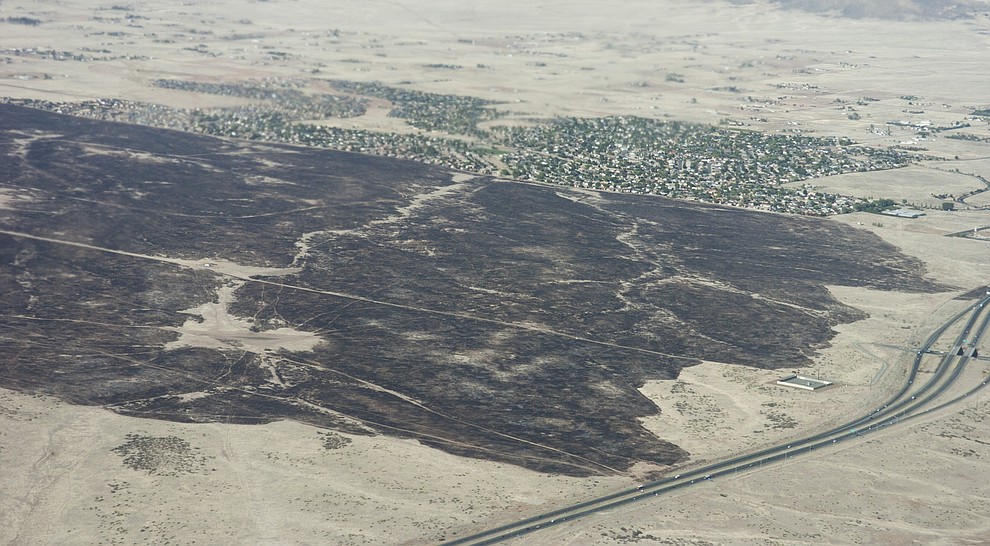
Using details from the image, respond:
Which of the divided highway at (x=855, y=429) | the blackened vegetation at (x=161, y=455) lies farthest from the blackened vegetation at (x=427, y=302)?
the blackened vegetation at (x=161, y=455)

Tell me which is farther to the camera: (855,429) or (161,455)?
(855,429)

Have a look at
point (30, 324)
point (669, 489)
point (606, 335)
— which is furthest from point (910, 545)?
point (30, 324)

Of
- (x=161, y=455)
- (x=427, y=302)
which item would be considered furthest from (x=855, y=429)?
(x=161, y=455)

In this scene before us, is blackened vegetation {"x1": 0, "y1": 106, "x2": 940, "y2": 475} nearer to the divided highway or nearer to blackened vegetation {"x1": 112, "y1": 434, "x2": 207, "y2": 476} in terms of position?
the divided highway

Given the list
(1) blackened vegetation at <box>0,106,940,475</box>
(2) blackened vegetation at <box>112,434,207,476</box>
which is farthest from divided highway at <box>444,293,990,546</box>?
(2) blackened vegetation at <box>112,434,207,476</box>

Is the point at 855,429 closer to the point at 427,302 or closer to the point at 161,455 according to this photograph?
the point at 427,302

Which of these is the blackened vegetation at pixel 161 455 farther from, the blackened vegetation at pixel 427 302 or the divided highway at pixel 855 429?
the divided highway at pixel 855 429
